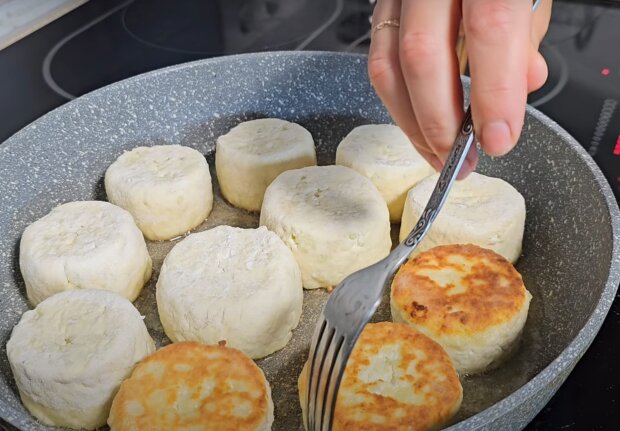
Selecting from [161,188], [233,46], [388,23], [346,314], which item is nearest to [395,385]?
[346,314]

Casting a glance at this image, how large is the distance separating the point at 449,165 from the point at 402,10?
0.65ft

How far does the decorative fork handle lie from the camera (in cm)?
82

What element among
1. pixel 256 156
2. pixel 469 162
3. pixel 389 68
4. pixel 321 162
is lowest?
pixel 321 162

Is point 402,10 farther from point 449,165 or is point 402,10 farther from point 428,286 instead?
point 428,286

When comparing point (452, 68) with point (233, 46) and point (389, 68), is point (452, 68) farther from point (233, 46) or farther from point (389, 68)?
point (233, 46)

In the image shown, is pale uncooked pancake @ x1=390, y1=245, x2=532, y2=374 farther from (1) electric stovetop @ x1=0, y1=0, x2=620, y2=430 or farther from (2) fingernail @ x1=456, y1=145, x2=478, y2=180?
(1) electric stovetop @ x1=0, y1=0, x2=620, y2=430

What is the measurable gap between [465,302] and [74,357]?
570mm

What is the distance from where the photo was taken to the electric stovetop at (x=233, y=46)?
161 cm

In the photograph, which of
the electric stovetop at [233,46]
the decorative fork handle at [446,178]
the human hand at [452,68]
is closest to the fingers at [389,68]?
the human hand at [452,68]

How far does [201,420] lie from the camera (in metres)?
0.86

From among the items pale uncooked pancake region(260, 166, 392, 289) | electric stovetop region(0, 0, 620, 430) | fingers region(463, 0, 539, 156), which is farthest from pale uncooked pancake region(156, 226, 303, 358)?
electric stovetop region(0, 0, 620, 430)

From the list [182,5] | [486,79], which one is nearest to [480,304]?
[486,79]

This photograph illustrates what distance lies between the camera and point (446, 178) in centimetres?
84

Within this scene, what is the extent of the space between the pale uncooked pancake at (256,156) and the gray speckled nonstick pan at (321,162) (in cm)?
6
